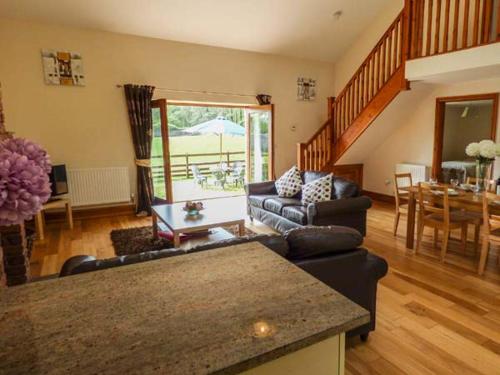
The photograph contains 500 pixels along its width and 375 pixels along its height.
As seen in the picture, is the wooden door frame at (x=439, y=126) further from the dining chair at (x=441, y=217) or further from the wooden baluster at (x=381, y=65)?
the dining chair at (x=441, y=217)

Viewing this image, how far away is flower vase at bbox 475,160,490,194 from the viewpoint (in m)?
3.49

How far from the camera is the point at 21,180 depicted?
28.7 inches

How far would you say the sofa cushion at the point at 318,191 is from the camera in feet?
13.7

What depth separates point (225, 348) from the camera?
76 centimetres

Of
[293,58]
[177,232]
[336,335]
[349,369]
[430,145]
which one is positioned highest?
[293,58]

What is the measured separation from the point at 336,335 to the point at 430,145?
5.62 meters

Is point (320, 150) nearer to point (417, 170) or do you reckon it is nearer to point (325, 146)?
point (325, 146)

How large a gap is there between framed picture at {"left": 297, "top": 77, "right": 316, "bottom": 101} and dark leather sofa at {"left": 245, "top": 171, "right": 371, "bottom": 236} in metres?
2.62

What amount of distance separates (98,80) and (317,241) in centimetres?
461

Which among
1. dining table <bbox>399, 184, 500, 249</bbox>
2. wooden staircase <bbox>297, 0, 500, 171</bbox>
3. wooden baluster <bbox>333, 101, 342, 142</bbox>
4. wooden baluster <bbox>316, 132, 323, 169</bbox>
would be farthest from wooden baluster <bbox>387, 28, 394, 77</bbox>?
dining table <bbox>399, 184, 500, 249</bbox>

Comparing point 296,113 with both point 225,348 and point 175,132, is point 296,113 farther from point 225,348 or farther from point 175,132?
point 225,348

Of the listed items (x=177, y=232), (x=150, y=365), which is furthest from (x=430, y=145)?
(x=150, y=365)

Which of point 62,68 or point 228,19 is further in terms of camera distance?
point 228,19

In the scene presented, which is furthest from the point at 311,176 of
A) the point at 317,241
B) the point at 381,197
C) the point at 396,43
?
the point at 317,241
